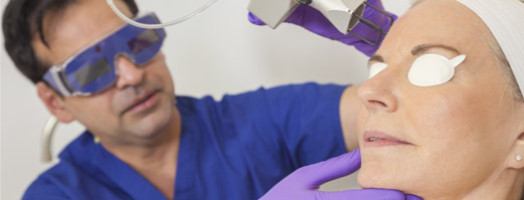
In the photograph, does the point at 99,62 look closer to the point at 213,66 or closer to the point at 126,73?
the point at 126,73

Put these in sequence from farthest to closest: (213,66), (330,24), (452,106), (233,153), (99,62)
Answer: (213,66), (233,153), (99,62), (330,24), (452,106)

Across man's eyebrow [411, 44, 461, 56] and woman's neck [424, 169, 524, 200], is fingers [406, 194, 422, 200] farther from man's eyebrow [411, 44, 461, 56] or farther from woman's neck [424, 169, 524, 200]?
man's eyebrow [411, 44, 461, 56]

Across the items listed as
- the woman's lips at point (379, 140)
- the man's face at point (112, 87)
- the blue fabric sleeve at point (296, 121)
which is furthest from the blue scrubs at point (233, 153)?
the woman's lips at point (379, 140)

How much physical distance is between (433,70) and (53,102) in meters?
1.09

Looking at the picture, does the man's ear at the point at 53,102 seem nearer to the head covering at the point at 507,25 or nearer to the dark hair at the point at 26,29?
the dark hair at the point at 26,29

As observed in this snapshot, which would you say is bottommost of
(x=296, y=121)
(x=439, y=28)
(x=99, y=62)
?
(x=296, y=121)

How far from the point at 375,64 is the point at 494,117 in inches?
7.6

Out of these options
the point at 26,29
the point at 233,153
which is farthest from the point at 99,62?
the point at 233,153

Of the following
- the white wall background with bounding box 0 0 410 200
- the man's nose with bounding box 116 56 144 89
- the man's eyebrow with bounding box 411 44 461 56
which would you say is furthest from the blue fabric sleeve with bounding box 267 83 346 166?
the man's eyebrow with bounding box 411 44 461 56

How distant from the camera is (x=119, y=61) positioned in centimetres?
131

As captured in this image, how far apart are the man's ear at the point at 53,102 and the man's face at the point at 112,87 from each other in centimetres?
4

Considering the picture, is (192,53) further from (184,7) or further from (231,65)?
(184,7)

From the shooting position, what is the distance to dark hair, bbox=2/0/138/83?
4.29ft

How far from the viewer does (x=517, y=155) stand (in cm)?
76
